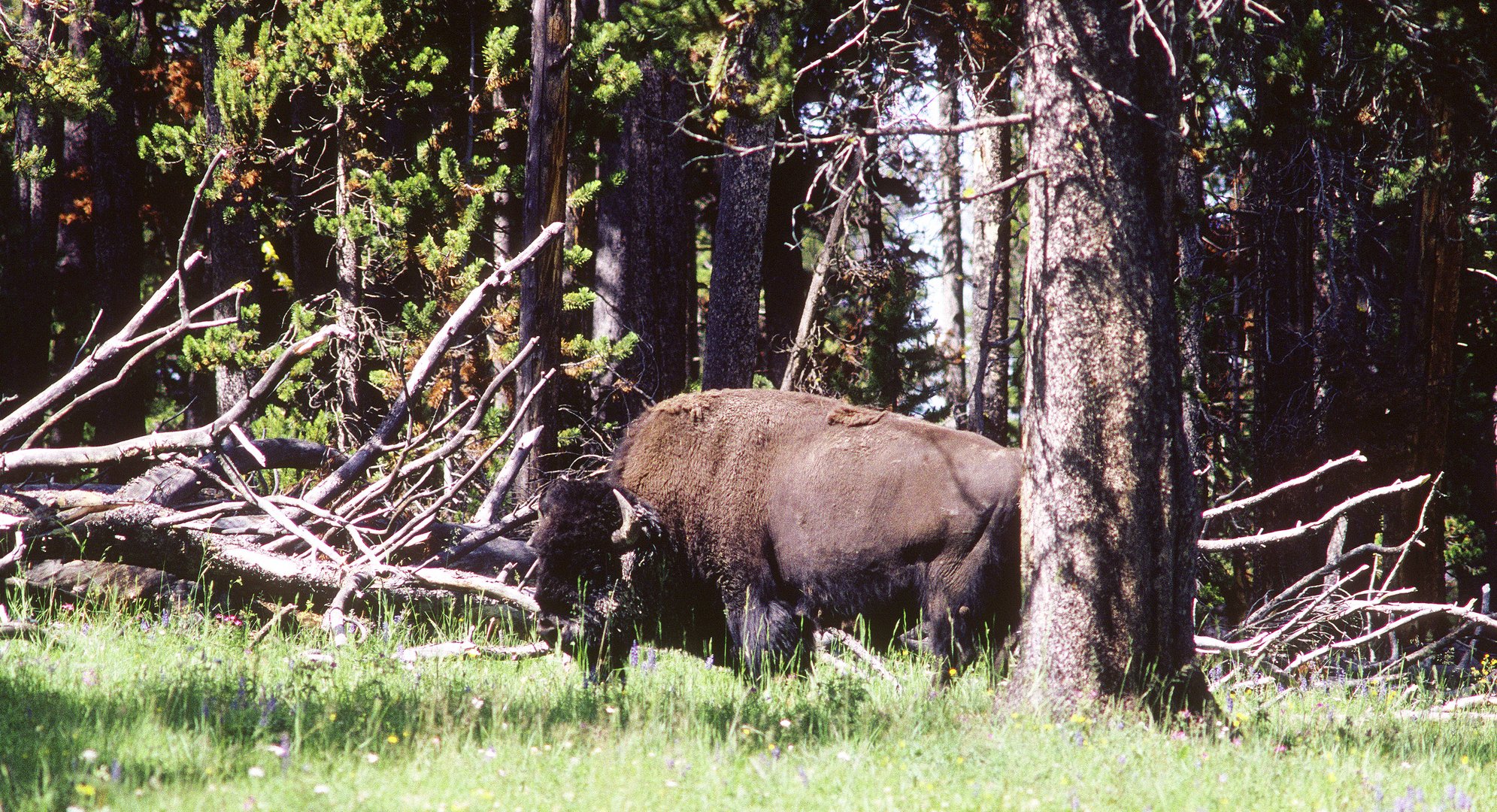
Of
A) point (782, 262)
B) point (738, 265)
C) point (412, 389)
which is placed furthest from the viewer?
point (782, 262)

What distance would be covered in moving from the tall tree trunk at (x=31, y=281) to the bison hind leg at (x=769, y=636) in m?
9.96

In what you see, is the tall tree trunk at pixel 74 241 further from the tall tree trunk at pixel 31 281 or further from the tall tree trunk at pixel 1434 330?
the tall tree trunk at pixel 1434 330

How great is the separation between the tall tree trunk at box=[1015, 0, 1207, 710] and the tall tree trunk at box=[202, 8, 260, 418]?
27.7 feet

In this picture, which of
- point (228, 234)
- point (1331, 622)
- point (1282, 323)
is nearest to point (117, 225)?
point (228, 234)

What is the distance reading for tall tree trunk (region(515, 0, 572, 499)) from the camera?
8445mm

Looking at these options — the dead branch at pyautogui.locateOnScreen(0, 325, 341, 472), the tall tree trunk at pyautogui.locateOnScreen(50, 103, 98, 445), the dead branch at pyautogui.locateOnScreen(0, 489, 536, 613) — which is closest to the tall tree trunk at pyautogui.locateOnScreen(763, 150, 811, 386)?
the dead branch at pyautogui.locateOnScreen(0, 489, 536, 613)

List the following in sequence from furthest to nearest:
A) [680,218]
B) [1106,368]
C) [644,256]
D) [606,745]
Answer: [680,218] → [644,256] → [1106,368] → [606,745]

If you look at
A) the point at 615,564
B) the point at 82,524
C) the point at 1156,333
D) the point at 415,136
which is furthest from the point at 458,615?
the point at 415,136

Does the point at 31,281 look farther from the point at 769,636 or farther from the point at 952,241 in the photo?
the point at 952,241

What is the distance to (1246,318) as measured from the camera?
10.9 meters

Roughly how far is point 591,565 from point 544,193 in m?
3.80

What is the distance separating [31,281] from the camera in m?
12.3

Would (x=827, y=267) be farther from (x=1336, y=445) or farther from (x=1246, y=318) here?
(x=1336, y=445)

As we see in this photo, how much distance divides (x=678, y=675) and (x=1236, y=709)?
2811 mm
